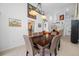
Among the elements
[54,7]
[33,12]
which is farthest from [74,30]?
[33,12]

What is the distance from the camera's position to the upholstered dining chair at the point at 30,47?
195 cm

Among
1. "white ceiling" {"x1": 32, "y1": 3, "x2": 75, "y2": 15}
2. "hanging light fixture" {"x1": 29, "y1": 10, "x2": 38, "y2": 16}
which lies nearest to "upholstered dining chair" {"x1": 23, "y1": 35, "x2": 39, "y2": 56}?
"hanging light fixture" {"x1": 29, "y1": 10, "x2": 38, "y2": 16}

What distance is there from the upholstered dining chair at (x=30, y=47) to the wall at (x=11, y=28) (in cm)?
8

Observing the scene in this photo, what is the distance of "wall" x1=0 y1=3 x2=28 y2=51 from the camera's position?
1.92m

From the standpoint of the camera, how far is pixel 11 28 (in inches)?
76.3

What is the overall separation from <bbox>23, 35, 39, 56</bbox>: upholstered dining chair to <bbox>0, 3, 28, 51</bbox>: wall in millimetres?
77

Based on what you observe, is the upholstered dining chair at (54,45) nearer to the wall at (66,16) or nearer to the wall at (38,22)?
the wall at (66,16)

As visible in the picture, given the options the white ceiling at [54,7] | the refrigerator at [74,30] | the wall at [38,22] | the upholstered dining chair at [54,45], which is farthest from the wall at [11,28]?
the refrigerator at [74,30]

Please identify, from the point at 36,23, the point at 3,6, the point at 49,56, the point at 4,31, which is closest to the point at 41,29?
the point at 36,23

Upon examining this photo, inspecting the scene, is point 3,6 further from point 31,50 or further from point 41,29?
point 31,50

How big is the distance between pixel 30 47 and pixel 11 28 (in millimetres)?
506

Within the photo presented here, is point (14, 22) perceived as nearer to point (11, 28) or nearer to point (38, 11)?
point (11, 28)

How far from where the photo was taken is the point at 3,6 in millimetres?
1912

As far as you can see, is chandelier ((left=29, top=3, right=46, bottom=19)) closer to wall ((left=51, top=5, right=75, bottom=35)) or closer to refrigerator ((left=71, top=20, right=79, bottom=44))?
wall ((left=51, top=5, right=75, bottom=35))
